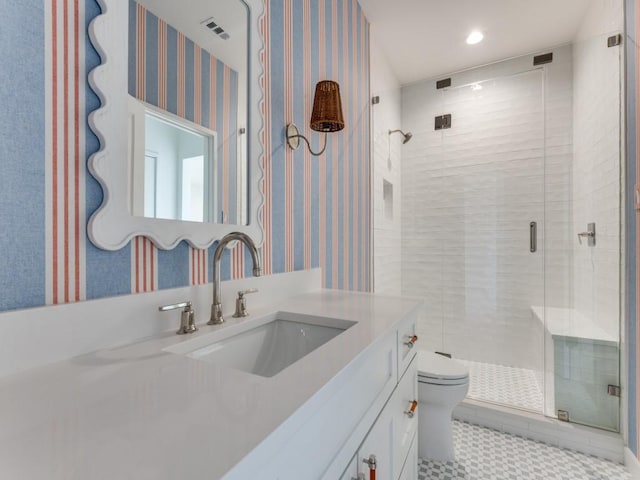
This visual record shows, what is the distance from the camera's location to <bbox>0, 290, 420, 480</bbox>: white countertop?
13.0 inches

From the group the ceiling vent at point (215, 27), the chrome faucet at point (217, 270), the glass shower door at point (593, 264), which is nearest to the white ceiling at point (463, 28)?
the glass shower door at point (593, 264)

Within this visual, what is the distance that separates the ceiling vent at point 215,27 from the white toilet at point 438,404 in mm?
1672

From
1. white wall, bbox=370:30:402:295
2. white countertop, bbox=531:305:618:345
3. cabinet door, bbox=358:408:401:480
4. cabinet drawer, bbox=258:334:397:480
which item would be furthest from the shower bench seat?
cabinet drawer, bbox=258:334:397:480

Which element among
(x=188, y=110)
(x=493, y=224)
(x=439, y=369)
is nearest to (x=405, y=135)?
(x=493, y=224)

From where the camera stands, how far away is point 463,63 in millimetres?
2730

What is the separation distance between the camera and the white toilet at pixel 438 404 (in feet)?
5.37

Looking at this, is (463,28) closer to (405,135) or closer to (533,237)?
(405,135)

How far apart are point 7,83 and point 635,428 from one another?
2637 millimetres

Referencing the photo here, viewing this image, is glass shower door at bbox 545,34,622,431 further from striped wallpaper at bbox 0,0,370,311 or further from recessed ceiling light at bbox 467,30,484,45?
striped wallpaper at bbox 0,0,370,311

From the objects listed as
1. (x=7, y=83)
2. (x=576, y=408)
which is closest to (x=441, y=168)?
(x=576, y=408)

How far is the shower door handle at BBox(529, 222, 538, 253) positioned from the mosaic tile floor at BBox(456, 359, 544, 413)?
881 millimetres

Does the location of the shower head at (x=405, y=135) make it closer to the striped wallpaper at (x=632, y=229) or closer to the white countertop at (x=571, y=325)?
the striped wallpaper at (x=632, y=229)

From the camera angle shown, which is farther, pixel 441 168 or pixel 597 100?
pixel 441 168

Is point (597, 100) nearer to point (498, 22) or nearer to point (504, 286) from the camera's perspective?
point (498, 22)
